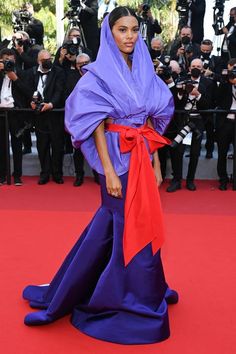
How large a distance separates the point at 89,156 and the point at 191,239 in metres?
1.85

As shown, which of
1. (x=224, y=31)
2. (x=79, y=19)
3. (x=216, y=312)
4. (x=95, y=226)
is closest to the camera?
(x=95, y=226)

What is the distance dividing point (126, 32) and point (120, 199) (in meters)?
0.80

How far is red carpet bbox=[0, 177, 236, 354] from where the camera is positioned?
2.66 m

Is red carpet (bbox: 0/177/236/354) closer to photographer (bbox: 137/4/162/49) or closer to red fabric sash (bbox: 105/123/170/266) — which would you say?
red fabric sash (bbox: 105/123/170/266)

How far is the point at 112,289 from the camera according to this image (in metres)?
2.71

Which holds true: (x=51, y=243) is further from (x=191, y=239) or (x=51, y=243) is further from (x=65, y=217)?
(x=191, y=239)

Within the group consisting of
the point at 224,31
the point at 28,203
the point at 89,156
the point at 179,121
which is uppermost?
the point at 224,31

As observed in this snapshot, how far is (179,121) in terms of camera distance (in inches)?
248

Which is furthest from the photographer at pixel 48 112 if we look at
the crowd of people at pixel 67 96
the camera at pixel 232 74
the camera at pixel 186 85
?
the camera at pixel 232 74

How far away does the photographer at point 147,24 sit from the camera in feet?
25.0

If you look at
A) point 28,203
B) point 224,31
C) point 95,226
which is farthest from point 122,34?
point 224,31

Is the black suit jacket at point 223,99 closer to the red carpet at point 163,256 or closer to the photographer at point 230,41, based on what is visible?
the red carpet at point 163,256

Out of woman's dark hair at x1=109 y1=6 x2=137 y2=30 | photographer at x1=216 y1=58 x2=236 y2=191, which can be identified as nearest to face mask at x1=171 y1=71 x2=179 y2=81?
photographer at x1=216 y1=58 x2=236 y2=191

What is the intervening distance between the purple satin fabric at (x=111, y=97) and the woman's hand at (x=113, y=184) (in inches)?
3.7
